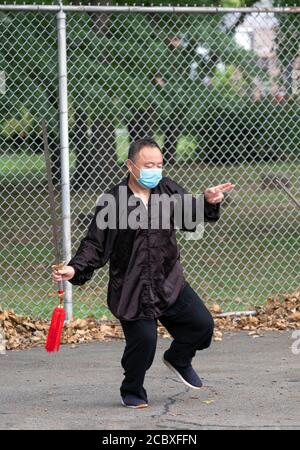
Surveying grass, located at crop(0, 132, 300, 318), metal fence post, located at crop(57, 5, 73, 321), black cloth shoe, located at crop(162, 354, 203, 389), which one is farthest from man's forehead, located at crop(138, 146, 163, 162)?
grass, located at crop(0, 132, 300, 318)

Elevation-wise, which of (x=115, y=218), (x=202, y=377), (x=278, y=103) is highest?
(x=278, y=103)

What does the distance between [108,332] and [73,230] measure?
4.18 meters

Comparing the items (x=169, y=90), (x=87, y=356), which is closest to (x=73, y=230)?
(x=169, y=90)

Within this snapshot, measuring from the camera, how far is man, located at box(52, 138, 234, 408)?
5.96 metres

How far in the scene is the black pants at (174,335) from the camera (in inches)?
235

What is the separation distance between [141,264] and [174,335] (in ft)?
1.65

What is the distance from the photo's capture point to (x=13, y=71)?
10195mm

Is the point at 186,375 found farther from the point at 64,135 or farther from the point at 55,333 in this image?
the point at 64,135

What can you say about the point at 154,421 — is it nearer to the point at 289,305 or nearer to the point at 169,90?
the point at 289,305

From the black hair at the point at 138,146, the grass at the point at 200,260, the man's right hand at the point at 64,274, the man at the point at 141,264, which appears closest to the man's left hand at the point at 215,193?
the man at the point at 141,264

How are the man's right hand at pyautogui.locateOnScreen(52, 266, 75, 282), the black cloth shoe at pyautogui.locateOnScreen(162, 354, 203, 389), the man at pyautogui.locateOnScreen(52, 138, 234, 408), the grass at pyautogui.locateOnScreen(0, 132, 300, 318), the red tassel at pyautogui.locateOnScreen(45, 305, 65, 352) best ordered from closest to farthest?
the man's right hand at pyautogui.locateOnScreen(52, 266, 75, 282) → the man at pyautogui.locateOnScreen(52, 138, 234, 408) → the red tassel at pyautogui.locateOnScreen(45, 305, 65, 352) → the black cloth shoe at pyautogui.locateOnScreen(162, 354, 203, 389) → the grass at pyautogui.locateOnScreen(0, 132, 300, 318)

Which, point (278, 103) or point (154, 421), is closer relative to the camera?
point (154, 421)

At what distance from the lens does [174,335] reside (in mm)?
6211

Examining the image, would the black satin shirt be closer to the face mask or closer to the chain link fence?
the face mask
